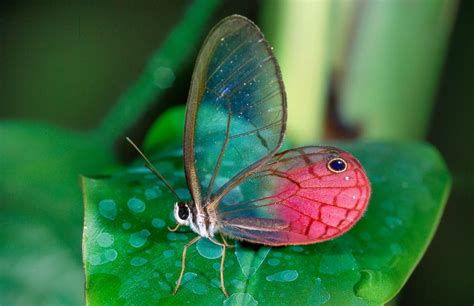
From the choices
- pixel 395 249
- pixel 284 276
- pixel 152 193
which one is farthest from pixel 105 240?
pixel 395 249

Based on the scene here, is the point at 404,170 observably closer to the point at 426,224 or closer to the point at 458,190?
the point at 426,224

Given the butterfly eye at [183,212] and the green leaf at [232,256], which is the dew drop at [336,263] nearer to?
the green leaf at [232,256]

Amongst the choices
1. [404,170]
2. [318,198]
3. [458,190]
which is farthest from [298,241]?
[458,190]

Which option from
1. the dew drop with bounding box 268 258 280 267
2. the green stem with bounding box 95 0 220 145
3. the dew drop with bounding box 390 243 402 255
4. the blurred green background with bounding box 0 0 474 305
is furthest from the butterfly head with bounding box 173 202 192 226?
the green stem with bounding box 95 0 220 145

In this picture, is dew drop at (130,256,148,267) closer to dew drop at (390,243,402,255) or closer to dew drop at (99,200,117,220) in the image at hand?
dew drop at (99,200,117,220)

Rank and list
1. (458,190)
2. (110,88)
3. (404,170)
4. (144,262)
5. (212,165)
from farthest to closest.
Result: 1. (110,88)
2. (458,190)
3. (404,170)
4. (212,165)
5. (144,262)

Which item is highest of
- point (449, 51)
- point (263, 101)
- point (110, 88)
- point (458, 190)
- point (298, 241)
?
point (263, 101)

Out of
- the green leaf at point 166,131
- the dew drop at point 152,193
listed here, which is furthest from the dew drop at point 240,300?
the green leaf at point 166,131
